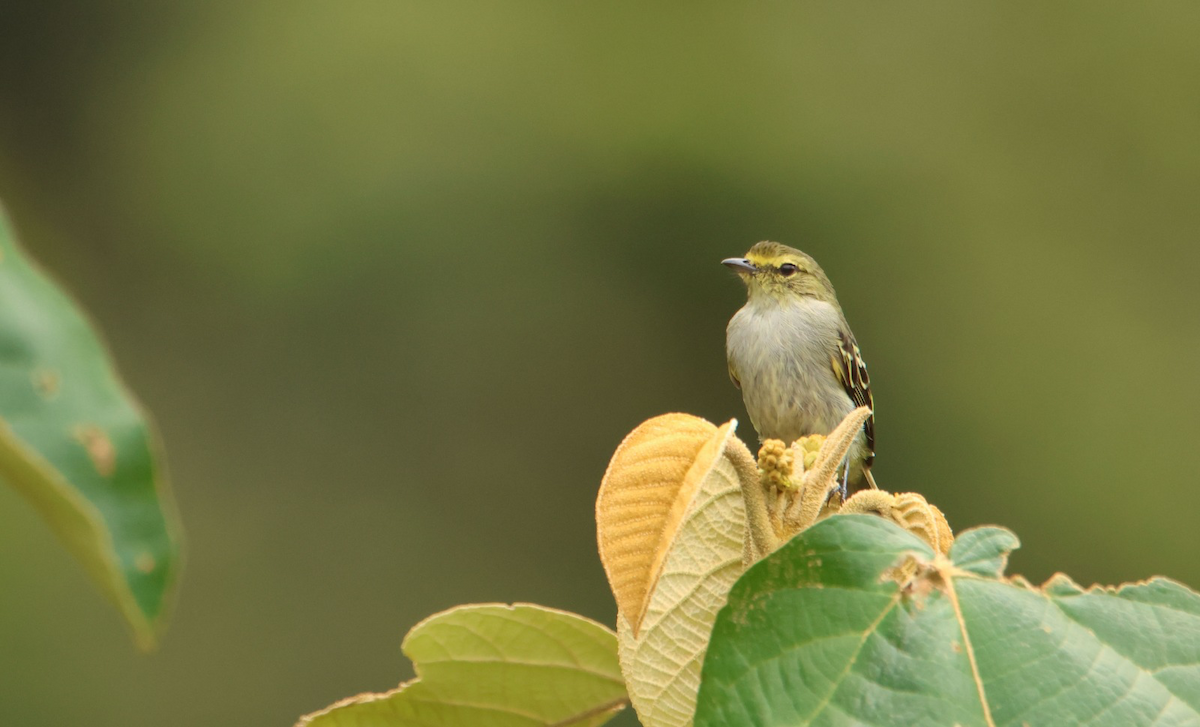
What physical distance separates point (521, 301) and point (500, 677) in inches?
335

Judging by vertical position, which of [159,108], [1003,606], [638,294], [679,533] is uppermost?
[159,108]

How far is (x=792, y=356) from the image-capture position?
3605mm

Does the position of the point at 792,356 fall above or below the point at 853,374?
above

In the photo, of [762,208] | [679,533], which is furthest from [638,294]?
[679,533]

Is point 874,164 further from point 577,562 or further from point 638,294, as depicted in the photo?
point 577,562

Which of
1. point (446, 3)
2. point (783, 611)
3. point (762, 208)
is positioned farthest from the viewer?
point (446, 3)

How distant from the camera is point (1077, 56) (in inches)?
447

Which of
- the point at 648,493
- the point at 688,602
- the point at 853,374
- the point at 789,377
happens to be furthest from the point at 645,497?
the point at 853,374

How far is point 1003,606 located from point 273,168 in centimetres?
955

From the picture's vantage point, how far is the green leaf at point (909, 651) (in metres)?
0.96

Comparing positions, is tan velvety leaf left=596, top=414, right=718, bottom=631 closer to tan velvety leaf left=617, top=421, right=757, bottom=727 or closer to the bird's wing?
tan velvety leaf left=617, top=421, right=757, bottom=727

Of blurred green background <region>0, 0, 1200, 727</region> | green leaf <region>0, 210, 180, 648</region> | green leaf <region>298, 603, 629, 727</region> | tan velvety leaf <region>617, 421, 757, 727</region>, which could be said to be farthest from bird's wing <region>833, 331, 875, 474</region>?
blurred green background <region>0, 0, 1200, 727</region>

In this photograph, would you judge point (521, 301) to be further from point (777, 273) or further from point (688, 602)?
point (688, 602)

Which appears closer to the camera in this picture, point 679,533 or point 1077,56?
point 679,533
